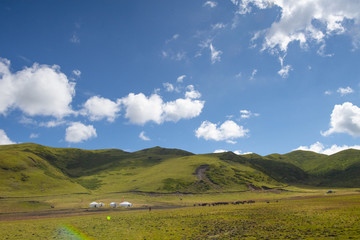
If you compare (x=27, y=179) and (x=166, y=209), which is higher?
(x=27, y=179)

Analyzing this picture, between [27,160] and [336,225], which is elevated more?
[27,160]

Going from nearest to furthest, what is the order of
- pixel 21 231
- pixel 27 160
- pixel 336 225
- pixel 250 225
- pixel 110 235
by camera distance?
1. pixel 336 225
2. pixel 110 235
3. pixel 250 225
4. pixel 21 231
5. pixel 27 160

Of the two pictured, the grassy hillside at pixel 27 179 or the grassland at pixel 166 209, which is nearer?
the grassland at pixel 166 209

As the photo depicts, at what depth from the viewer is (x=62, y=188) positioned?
157500 mm

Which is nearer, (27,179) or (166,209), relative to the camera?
(166,209)

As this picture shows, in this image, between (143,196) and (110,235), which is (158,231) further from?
(143,196)

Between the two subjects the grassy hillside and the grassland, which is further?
the grassy hillside

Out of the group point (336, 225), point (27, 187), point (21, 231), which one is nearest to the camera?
point (336, 225)

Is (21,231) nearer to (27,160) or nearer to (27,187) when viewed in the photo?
(27,187)

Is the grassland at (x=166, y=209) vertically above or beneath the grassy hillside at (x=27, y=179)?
beneath

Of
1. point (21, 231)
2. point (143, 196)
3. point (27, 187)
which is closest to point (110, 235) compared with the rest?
point (21, 231)

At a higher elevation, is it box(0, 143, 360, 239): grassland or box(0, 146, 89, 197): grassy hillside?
box(0, 146, 89, 197): grassy hillside

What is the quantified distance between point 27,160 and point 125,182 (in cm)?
7685

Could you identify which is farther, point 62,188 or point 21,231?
point 62,188
